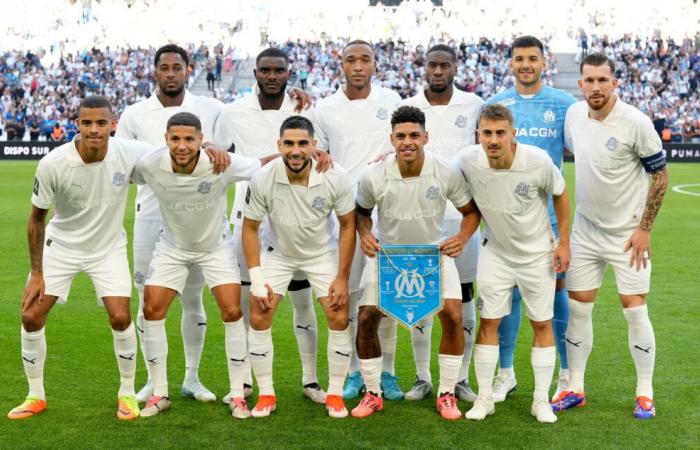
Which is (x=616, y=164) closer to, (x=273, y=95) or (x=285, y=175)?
(x=285, y=175)

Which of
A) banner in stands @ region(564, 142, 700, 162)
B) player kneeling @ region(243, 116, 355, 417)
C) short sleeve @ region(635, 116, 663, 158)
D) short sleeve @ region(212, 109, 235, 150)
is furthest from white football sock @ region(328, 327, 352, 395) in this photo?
banner in stands @ region(564, 142, 700, 162)

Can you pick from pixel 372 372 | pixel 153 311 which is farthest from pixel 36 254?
pixel 372 372

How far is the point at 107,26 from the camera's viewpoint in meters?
64.3

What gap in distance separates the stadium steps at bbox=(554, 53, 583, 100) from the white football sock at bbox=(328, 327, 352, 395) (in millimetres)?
36046

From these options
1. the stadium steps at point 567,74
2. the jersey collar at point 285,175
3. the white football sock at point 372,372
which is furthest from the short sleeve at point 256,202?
the stadium steps at point 567,74

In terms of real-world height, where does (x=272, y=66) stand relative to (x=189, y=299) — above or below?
above

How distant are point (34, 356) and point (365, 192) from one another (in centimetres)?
228

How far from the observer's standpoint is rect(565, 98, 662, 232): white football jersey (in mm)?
5934

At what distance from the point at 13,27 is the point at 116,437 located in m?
67.2

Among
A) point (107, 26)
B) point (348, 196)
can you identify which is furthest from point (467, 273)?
point (107, 26)

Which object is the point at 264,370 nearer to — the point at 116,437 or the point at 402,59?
the point at 116,437

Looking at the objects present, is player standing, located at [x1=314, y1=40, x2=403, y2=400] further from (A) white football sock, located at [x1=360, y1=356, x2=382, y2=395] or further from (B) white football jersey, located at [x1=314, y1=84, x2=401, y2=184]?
(A) white football sock, located at [x1=360, y1=356, x2=382, y2=395]

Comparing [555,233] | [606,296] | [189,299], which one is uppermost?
[555,233]

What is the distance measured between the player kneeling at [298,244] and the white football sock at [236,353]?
0.06 meters
